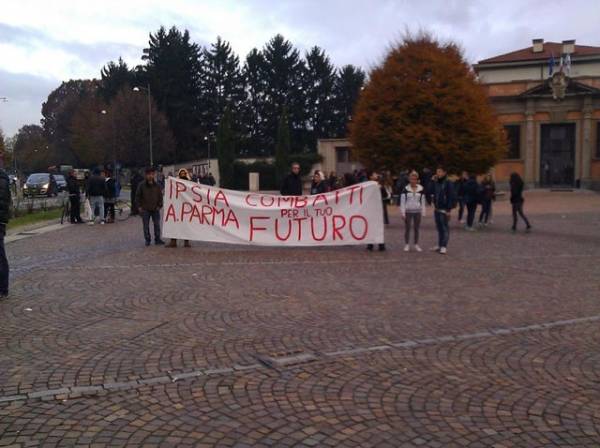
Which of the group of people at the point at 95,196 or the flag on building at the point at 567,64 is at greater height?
the flag on building at the point at 567,64

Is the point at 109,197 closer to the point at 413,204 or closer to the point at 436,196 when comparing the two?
the point at 413,204

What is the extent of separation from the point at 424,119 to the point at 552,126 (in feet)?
76.9

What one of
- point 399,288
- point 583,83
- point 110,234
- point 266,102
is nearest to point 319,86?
point 266,102

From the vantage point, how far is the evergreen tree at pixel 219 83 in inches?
3204

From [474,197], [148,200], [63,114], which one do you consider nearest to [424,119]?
[474,197]

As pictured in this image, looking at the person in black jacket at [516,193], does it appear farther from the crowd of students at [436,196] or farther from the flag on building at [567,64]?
the flag on building at [567,64]

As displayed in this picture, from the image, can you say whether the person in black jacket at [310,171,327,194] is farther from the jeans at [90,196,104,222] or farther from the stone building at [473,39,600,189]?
the stone building at [473,39,600,189]

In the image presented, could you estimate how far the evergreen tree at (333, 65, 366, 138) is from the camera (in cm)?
8869

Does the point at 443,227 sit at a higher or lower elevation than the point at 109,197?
lower

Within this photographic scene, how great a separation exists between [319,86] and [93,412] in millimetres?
85269

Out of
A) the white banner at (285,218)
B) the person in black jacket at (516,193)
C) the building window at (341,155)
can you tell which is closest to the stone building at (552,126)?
the building window at (341,155)

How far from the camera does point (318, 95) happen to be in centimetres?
8719

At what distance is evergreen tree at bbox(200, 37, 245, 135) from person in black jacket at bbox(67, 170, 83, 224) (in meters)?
60.5

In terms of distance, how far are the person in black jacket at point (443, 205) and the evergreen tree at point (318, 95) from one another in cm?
7256
